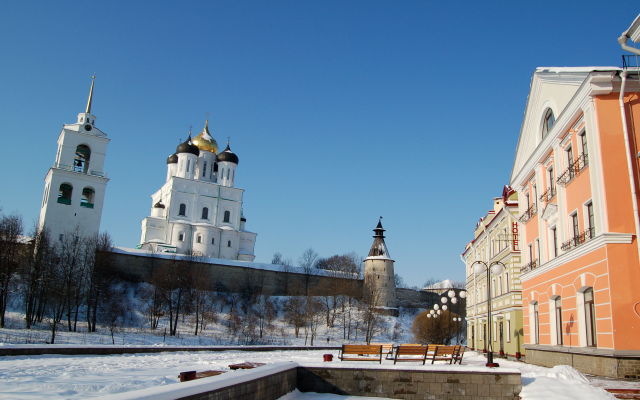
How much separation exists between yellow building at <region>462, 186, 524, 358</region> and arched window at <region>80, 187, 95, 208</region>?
32.9 metres

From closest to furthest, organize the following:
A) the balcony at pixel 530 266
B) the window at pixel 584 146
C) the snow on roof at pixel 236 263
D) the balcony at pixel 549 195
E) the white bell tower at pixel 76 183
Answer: the window at pixel 584 146 → the balcony at pixel 549 195 → the balcony at pixel 530 266 → the white bell tower at pixel 76 183 → the snow on roof at pixel 236 263

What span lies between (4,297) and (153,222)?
78.9 ft

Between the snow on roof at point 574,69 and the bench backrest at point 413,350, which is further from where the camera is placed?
the bench backrest at point 413,350

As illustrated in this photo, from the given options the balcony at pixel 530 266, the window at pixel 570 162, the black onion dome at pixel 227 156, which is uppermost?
the black onion dome at pixel 227 156

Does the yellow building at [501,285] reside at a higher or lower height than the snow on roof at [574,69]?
lower

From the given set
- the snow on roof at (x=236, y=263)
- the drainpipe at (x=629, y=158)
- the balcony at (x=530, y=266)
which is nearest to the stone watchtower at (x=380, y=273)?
the snow on roof at (x=236, y=263)

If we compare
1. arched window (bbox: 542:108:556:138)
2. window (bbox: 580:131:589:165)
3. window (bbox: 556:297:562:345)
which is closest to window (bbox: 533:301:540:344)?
window (bbox: 556:297:562:345)

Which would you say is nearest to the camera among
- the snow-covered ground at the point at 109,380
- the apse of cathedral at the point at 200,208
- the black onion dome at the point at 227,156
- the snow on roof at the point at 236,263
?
the snow-covered ground at the point at 109,380

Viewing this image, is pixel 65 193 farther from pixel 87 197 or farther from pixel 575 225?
pixel 575 225

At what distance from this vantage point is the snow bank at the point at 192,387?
18.3 feet

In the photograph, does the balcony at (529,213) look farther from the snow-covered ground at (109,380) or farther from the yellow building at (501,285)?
the snow-covered ground at (109,380)

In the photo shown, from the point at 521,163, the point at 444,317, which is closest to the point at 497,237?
the point at 521,163

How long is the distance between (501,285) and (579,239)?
11849 millimetres

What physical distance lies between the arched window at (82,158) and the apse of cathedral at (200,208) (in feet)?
40.1
